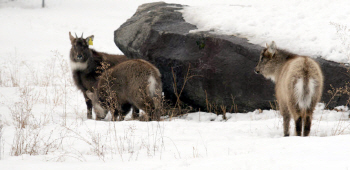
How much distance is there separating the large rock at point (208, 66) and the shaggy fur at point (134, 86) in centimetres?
97

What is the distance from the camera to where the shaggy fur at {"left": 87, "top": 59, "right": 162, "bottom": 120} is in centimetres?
696

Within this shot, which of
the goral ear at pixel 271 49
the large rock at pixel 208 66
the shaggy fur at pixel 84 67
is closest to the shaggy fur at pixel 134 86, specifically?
the shaggy fur at pixel 84 67

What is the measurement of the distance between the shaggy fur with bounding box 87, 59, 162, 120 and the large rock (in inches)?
38.3

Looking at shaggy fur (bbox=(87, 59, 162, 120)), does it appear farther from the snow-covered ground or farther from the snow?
the snow

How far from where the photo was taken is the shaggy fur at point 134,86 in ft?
22.9

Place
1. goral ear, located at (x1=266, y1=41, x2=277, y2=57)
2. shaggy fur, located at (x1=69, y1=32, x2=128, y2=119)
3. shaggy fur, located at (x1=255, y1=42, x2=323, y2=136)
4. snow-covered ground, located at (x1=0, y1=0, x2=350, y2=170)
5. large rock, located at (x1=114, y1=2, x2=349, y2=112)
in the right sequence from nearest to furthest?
snow-covered ground, located at (x1=0, y1=0, x2=350, y2=170)
shaggy fur, located at (x1=255, y1=42, x2=323, y2=136)
goral ear, located at (x1=266, y1=41, x2=277, y2=57)
large rock, located at (x1=114, y1=2, x2=349, y2=112)
shaggy fur, located at (x1=69, y1=32, x2=128, y2=119)

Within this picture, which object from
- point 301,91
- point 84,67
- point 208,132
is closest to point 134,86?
point 84,67

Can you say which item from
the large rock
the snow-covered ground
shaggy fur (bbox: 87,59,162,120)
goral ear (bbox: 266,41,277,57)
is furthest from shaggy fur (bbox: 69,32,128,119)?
goral ear (bbox: 266,41,277,57)

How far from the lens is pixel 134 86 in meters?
7.07

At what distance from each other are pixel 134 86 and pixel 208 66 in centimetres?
179

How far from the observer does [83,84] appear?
8250mm

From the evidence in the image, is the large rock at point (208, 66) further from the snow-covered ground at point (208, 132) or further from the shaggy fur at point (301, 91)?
the shaggy fur at point (301, 91)

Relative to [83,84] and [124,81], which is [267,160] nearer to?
[124,81]

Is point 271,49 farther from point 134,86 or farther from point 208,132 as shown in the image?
point 134,86
